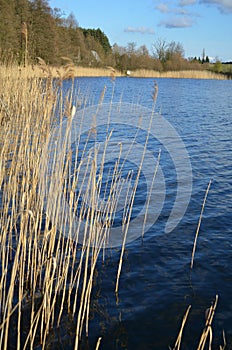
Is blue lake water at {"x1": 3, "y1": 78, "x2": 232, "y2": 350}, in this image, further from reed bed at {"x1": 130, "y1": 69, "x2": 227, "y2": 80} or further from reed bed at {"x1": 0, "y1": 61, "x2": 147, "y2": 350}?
reed bed at {"x1": 130, "y1": 69, "x2": 227, "y2": 80}

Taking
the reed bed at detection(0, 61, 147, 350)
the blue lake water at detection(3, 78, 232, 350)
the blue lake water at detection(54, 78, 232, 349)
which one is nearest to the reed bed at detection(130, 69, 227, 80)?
the blue lake water at detection(3, 78, 232, 350)

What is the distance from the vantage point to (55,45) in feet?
92.1

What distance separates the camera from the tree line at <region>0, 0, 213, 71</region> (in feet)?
49.8

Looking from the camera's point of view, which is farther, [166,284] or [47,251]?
[47,251]

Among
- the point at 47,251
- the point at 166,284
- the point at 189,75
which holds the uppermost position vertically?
the point at 189,75

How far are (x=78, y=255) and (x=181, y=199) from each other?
2.41 metres

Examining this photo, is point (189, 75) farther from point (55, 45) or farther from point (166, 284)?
point (166, 284)

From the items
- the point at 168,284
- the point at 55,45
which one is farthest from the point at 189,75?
the point at 168,284

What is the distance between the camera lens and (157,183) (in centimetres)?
683

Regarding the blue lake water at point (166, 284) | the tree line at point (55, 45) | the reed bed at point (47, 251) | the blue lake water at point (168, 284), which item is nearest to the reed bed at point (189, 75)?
the tree line at point (55, 45)

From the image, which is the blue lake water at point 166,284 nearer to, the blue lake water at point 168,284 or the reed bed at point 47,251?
the blue lake water at point 168,284

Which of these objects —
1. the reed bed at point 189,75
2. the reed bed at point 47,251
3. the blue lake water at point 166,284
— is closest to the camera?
the reed bed at point 47,251

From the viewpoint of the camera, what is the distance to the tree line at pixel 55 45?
15.2 meters

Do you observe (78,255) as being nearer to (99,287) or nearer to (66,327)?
(99,287)
